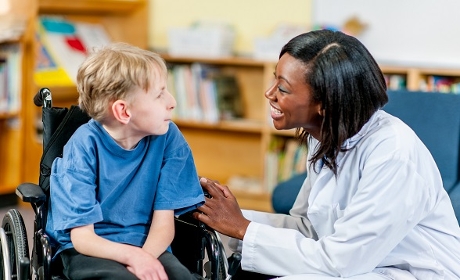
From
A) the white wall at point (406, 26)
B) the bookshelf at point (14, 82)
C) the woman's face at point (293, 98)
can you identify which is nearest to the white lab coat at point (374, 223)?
the woman's face at point (293, 98)

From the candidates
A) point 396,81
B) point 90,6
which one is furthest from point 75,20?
point 396,81

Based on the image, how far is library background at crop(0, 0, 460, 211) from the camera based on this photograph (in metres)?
3.91

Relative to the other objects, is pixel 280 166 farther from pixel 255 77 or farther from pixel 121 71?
pixel 121 71

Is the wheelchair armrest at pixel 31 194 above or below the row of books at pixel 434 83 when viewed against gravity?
above

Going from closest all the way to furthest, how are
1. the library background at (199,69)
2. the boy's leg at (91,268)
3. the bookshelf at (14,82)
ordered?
the boy's leg at (91,268), the bookshelf at (14,82), the library background at (199,69)

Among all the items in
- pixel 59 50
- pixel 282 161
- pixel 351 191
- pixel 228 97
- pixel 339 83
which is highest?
pixel 339 83

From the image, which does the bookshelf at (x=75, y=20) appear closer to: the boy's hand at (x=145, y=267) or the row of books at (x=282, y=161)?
the row of books at (x=282, y=161)

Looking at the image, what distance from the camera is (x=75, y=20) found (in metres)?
4.43

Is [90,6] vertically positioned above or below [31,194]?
Answer: above

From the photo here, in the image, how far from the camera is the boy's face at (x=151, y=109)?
178 cm

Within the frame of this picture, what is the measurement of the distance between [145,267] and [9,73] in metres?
2.46

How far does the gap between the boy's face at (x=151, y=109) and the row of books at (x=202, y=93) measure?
2.49 meters

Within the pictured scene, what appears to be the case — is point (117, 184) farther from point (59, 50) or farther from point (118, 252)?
point (59, 50)

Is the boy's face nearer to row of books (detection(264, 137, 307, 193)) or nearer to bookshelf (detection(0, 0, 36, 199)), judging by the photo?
bookshelf (detection(0, 0, 36, 199))
